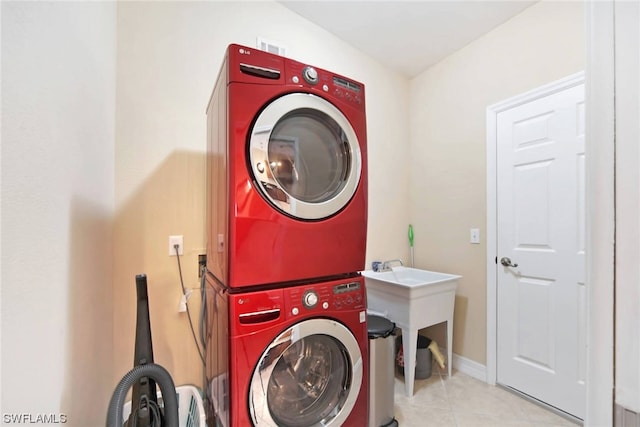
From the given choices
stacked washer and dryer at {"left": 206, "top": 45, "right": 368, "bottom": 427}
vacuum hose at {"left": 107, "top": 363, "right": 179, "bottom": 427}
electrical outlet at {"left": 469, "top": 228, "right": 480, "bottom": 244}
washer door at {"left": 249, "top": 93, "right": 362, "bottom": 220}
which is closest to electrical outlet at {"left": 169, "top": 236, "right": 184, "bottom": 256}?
stacked washer and dryer at {"left": 206, "top": 45, "right": 368, "bottom": 427}

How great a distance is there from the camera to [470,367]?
2324mm

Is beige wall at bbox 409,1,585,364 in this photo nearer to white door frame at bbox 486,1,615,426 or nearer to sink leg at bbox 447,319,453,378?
sink leg at bbox 447,319,453,378

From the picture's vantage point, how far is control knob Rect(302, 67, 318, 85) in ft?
3.84

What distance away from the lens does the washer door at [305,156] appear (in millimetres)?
1075

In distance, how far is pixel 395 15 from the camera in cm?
213

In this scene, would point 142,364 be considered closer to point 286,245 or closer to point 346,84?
point 286,245

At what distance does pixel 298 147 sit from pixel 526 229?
1858 millimetres

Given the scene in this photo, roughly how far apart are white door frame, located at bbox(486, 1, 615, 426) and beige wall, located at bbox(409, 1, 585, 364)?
187cm

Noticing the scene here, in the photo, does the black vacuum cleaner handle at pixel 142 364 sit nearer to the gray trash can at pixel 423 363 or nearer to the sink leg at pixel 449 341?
the gray trash can at pixel 423 363

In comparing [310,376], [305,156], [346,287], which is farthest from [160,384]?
[305,156]

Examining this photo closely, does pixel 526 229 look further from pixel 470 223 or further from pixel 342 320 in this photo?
pixel 342 320

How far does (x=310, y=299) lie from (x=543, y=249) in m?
1.80

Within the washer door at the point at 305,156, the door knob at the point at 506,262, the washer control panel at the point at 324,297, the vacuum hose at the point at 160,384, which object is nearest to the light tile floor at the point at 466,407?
the door knob at the point at 506,262

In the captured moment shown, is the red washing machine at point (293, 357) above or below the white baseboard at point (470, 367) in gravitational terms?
above
